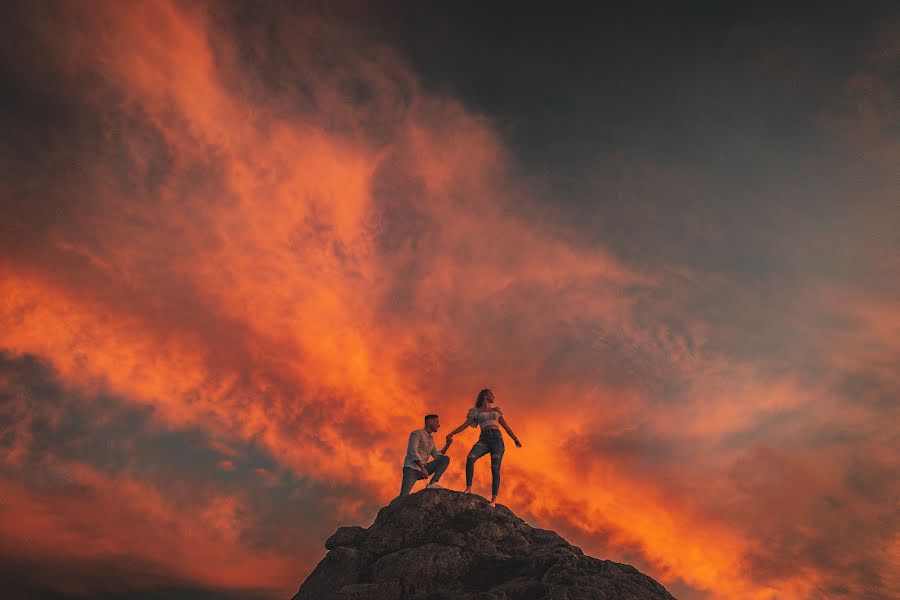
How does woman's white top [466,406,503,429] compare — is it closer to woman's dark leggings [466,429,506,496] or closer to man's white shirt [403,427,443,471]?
woman's dark leggings [466,429,506,496]

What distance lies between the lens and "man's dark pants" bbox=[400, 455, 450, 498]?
2069 cm

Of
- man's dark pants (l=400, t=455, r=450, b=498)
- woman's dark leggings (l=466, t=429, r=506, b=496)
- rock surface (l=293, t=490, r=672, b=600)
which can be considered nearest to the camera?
rock surface (l=293, t=490, r=672, b=600)

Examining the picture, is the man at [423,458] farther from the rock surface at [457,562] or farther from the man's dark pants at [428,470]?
the rock surface at [457,562]

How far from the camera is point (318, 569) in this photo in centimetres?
1928

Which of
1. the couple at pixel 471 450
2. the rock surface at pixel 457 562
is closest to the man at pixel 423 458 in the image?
the couple at pixel 471 450

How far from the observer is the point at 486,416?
20.3 m

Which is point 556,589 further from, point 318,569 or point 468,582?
point 318,569

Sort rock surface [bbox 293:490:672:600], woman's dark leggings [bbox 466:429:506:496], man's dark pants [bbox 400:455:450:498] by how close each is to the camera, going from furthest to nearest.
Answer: man's dark pants [bbox 400:455:450:498]
woman's dark leggings [bbox 466:429:506:496]
rock surface [bbox 293:490:672:600]

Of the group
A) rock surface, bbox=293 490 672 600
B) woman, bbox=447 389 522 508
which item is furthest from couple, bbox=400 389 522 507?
rock surface, bbox=293 490 672 600

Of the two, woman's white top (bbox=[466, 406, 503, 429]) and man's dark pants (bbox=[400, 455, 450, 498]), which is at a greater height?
woman's white top (bbox=[466, 406, 503, 429])

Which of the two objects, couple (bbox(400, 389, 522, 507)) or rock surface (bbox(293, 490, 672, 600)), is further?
couple (bbox(400, 389, 522, 507))

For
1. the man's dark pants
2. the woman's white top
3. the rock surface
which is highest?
the woman's white top

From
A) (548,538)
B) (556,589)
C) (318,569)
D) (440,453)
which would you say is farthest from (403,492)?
(556,589)

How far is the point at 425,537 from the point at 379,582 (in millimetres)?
2423
